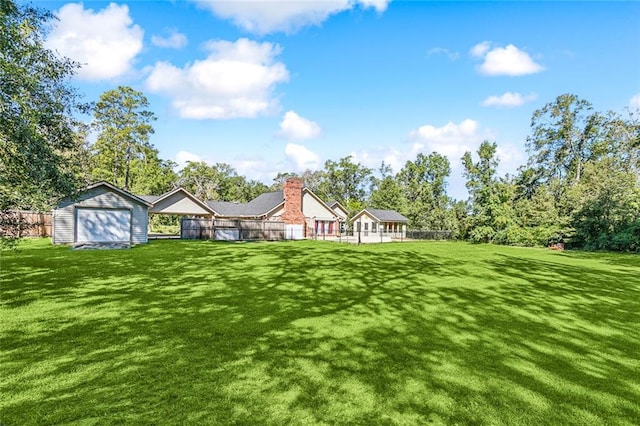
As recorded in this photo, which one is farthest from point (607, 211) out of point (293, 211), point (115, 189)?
point (115, 189)

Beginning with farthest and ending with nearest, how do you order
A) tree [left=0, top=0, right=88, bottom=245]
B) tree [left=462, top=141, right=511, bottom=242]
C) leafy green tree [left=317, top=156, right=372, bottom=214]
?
leafy green tree [left=317, top=156, right=372, bottom=214], tree [left=462, top=141, right=511, bottom=242], tree [left=0, top=0, right=88, bottom=245]

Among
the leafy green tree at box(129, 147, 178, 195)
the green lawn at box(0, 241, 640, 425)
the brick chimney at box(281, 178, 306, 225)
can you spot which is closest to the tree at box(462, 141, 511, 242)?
the brick chimney at box(281, 178, 306, 225)

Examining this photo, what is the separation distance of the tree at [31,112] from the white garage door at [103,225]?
31.3 ft

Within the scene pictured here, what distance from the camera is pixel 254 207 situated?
33344 millimetres

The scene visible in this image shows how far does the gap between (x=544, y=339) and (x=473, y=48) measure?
55.2 ft

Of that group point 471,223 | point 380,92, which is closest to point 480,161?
point 471,223

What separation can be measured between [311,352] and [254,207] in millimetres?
29893

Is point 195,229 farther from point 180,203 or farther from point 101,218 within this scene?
point 101,218

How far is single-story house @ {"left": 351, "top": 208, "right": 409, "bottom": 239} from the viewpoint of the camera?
4153 cm

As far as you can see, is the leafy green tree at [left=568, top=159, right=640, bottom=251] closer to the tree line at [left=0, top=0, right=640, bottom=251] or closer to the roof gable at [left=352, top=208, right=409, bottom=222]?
the tree line at [left=0, top=0, right=640, bottom=251]

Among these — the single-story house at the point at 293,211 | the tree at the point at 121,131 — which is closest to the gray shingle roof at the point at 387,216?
the single-story house at the point at 293,211

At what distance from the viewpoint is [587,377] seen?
3816 mm

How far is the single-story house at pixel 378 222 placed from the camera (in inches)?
1635

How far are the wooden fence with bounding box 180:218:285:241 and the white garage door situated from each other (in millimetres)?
5104
